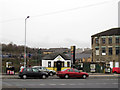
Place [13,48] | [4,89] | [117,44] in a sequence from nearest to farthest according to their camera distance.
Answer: [4,89] → [117,44] → [13,48]

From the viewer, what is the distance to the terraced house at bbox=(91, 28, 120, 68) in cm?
5856

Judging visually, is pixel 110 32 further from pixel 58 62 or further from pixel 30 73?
pixel 30 73

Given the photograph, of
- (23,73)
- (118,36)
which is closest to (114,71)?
(118,36)

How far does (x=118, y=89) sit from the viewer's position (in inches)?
680

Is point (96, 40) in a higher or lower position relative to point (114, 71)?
higher

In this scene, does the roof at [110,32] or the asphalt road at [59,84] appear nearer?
the asphalt road at [59,84]

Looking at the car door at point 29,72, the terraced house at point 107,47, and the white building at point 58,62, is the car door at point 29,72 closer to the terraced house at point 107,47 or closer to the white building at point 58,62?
the white building at point 58,62

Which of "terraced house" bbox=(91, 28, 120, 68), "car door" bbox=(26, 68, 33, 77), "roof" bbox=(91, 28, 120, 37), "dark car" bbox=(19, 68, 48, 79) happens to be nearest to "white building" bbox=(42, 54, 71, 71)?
"terraced house" bbox=(91, 28, 120, 68)

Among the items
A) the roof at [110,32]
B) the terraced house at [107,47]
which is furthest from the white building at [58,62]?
the roof at [110,32]

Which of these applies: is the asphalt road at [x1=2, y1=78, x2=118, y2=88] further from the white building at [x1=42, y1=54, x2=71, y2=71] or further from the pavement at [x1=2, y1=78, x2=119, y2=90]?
the white building at [x1=42, y1=54, x2=71, y2=71]

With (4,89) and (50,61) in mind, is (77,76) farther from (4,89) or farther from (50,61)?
(50,61)

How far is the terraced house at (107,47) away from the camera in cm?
5856

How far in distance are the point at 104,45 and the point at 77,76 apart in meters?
31.2

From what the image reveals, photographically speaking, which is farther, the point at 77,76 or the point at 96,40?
the point at 96,40
